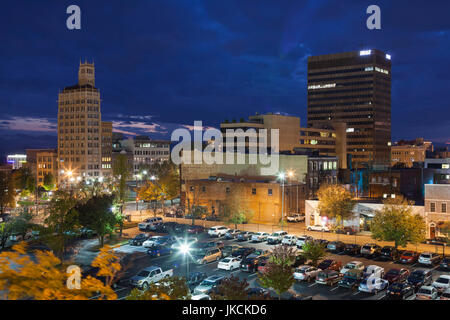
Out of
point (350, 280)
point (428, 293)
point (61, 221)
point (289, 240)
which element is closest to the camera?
point (428, 293)

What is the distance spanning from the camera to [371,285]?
1237 inches

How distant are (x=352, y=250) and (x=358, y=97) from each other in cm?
15193

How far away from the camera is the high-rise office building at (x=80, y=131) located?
497 ft

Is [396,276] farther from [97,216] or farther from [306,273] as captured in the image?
[97,216]

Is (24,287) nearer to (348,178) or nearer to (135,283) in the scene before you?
(135,283)

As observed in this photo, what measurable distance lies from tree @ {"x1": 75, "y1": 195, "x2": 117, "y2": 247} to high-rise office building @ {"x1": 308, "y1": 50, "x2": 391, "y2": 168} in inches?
5708

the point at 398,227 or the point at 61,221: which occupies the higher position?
the point at 61,221

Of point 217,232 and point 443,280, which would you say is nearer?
point 443,280

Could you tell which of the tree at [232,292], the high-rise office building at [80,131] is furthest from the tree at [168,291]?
the high-rise office building at [80,131]

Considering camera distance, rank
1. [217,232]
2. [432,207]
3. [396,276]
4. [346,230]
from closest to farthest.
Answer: [396,276] → [432,207] → [217,232] → [346,230]

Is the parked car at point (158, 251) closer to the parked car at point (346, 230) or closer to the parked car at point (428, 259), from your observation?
the parked car at point (346, 230)

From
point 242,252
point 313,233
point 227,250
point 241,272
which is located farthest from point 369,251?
point 241,272
